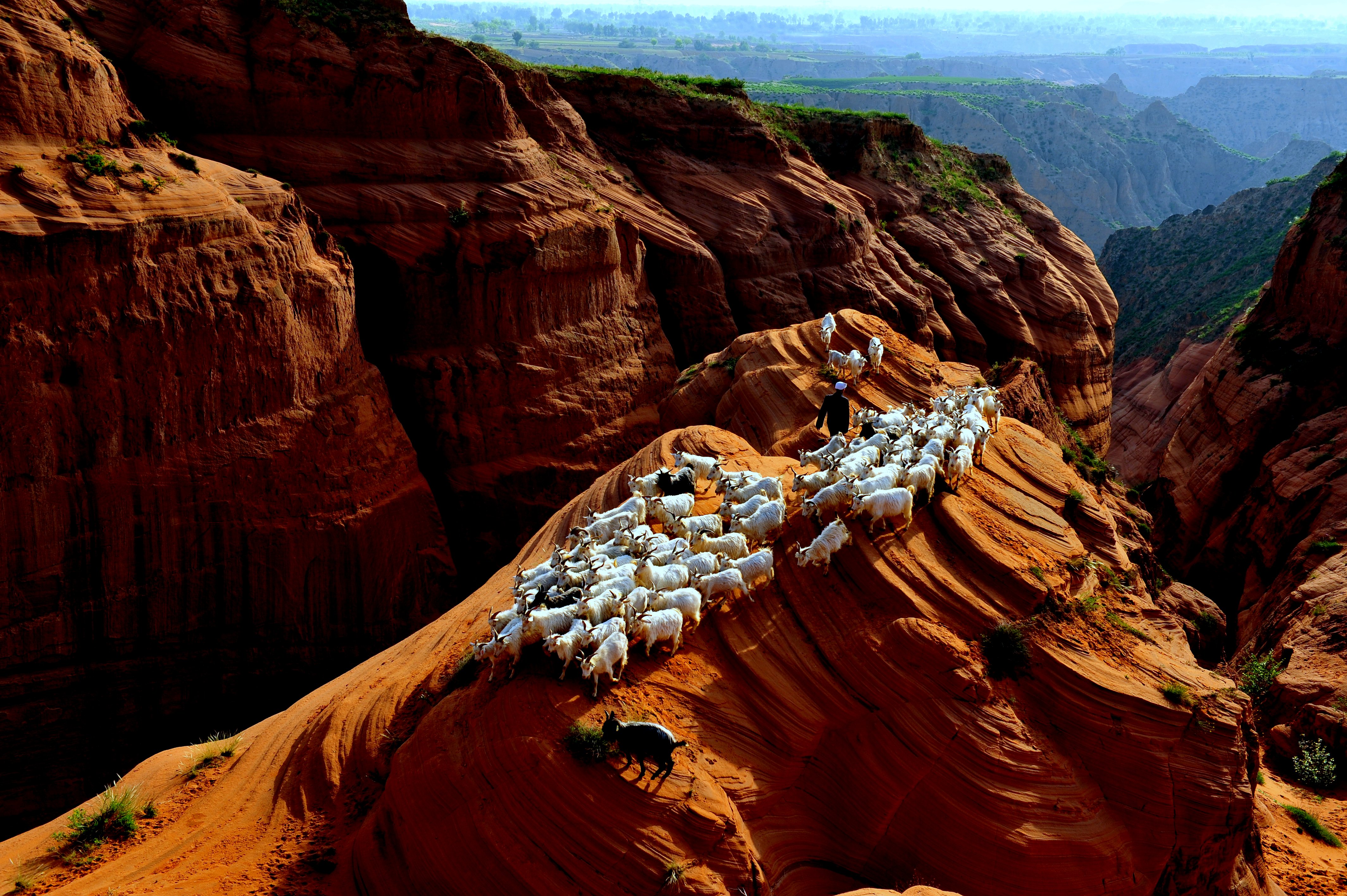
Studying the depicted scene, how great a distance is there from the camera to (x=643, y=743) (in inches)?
429

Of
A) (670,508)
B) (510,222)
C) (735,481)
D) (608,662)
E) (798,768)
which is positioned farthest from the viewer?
(510,222)

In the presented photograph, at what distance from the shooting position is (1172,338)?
235 feet

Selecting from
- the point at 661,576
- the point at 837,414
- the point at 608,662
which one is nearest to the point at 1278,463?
the point at 837,414

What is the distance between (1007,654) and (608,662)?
6120 mm

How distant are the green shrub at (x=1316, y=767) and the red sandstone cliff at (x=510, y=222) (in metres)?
22.2

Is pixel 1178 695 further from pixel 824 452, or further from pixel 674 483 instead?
pixel 674 483

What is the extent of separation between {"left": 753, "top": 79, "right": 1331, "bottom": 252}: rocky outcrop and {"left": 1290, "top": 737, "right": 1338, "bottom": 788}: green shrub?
131058 mm

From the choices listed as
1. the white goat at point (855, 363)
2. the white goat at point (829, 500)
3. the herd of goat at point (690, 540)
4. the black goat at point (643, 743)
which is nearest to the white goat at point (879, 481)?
the herd of goat at point (690, 540)

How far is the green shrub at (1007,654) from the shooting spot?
13430mm

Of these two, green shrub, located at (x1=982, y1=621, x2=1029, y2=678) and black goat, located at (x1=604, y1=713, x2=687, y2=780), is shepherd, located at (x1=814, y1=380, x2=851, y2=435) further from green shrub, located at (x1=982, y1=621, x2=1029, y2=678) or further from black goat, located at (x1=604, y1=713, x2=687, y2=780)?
black goat, located at (x1=604, y1=713, x2=687, y2=780)

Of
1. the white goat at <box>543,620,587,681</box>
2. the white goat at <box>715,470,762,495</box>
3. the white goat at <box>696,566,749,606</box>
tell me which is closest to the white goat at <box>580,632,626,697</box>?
the white goat at <box>543,620,587,681</box>

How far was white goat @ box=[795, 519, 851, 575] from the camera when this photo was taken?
46.6ft

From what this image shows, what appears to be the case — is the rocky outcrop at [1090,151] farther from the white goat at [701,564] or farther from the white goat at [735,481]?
the white goat at [701,564]

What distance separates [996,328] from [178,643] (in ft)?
130
